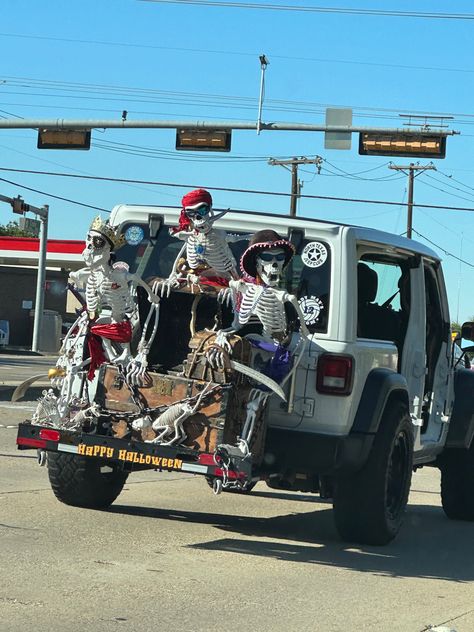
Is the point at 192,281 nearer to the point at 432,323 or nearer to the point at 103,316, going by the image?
the point at 103,316

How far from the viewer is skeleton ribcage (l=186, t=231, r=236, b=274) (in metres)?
7.73

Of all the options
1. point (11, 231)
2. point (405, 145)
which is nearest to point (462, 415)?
point (405, 145)

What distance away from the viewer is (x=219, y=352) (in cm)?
725

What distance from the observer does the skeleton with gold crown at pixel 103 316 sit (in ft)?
25.2

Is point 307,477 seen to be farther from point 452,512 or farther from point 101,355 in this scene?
point 452,512

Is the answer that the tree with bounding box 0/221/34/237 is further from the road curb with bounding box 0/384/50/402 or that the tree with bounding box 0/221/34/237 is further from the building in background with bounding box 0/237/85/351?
the road curb with bounding box 0/384/50/402

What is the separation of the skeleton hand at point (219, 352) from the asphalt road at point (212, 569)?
4.02 feet

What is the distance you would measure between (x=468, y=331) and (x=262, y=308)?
3.06 meters

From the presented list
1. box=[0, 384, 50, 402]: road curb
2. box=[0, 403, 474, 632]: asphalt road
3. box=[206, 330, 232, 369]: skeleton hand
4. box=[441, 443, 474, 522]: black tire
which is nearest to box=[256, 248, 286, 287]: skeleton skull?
box=[206, 330, 232, 369]: skeleton hand

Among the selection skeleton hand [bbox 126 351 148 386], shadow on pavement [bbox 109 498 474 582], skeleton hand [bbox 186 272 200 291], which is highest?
skeleton hand [bbox 186 272 200 291]

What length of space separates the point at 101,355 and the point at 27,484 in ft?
9.08

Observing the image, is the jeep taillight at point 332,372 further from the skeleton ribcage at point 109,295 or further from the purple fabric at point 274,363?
the skeleton ribcage at point 109,295

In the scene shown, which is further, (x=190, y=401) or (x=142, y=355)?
(x=142, y=355)

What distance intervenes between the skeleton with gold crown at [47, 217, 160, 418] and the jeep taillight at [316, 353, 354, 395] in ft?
3.70
